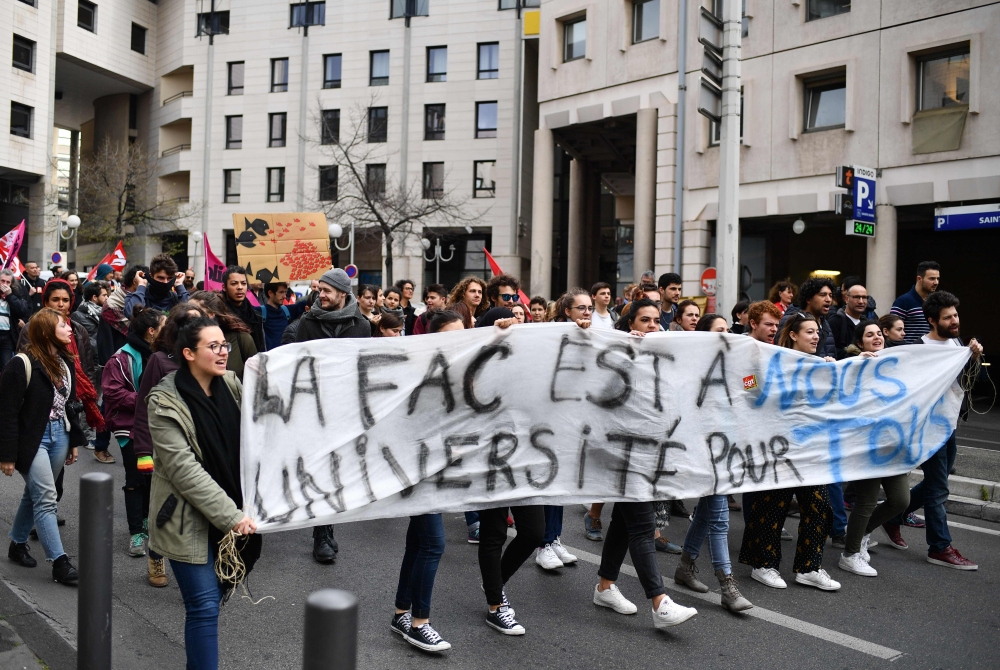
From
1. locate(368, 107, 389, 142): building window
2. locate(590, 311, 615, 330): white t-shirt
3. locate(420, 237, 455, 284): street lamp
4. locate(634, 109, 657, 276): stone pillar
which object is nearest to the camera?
locate(590, 311, 615, 330): white t-shirt

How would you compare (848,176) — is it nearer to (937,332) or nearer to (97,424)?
(937,332)

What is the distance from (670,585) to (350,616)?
12.5 feet

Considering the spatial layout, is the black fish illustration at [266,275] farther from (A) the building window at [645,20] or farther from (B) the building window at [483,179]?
(B) the building window at [483,179]

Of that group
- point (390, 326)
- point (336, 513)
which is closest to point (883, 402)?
point (390, 326)

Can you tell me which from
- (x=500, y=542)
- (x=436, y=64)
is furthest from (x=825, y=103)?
(x=436, y=64)

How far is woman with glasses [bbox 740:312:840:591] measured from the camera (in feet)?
18.3

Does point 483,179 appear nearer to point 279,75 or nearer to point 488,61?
point 488,61

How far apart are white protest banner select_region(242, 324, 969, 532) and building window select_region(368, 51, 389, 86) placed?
125 feet

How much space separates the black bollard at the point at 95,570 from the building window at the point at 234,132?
43244 millimetres

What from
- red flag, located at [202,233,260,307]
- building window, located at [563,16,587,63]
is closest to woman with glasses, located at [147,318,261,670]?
red flag, located at [202,233,260,307]

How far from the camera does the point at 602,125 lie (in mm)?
24656

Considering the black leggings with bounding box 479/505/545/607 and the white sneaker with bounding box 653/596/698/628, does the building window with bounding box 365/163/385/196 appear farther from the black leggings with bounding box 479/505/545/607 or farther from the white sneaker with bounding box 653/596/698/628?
the white sneaker with bounding box 653/596/698/628

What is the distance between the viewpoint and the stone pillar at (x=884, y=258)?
58.9ft

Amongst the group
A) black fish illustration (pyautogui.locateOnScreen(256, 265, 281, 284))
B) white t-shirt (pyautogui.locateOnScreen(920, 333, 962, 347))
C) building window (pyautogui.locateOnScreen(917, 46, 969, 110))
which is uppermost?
building window (pyautogui.locateOnScreen(917, 46, 969, 110))
